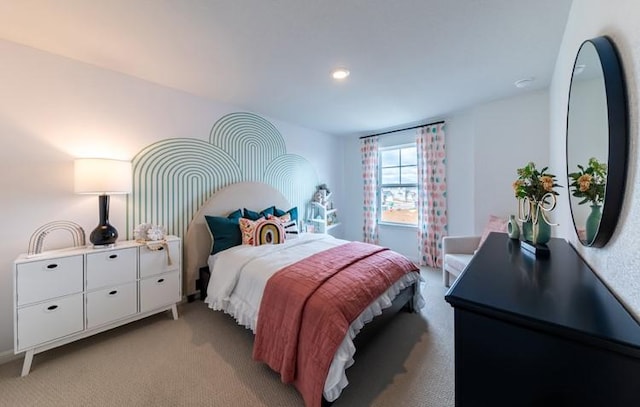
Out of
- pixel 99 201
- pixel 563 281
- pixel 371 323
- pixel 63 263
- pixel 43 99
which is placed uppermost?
pixel 43 99

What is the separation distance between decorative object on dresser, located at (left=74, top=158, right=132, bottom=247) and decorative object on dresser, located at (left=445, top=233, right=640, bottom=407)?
2541 mm

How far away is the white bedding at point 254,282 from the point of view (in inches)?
67.9

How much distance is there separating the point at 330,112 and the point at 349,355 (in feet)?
9.70

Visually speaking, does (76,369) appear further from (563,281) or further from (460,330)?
(563,281)

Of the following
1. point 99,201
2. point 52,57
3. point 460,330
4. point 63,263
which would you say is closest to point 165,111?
point 52,57

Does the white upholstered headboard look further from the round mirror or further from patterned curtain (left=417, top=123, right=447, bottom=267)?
the round mirror

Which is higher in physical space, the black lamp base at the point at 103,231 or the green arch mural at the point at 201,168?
the green arch mural at the point at 201,168

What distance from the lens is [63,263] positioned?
1817 mm

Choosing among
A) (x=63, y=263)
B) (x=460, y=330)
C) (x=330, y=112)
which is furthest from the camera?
(x=330, y=112)

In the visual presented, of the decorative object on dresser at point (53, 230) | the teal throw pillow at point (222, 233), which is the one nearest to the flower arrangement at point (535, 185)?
the teal throw pillow at point (222, 233)

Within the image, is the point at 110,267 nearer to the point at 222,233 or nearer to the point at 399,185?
the point at 222,233

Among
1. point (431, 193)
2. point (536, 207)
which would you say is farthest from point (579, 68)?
point (431, 193)

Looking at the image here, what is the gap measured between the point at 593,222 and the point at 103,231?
3.19 meters

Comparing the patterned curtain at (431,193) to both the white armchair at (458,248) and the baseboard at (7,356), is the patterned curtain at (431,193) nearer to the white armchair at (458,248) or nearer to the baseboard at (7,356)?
the white armchair at (458,248)
